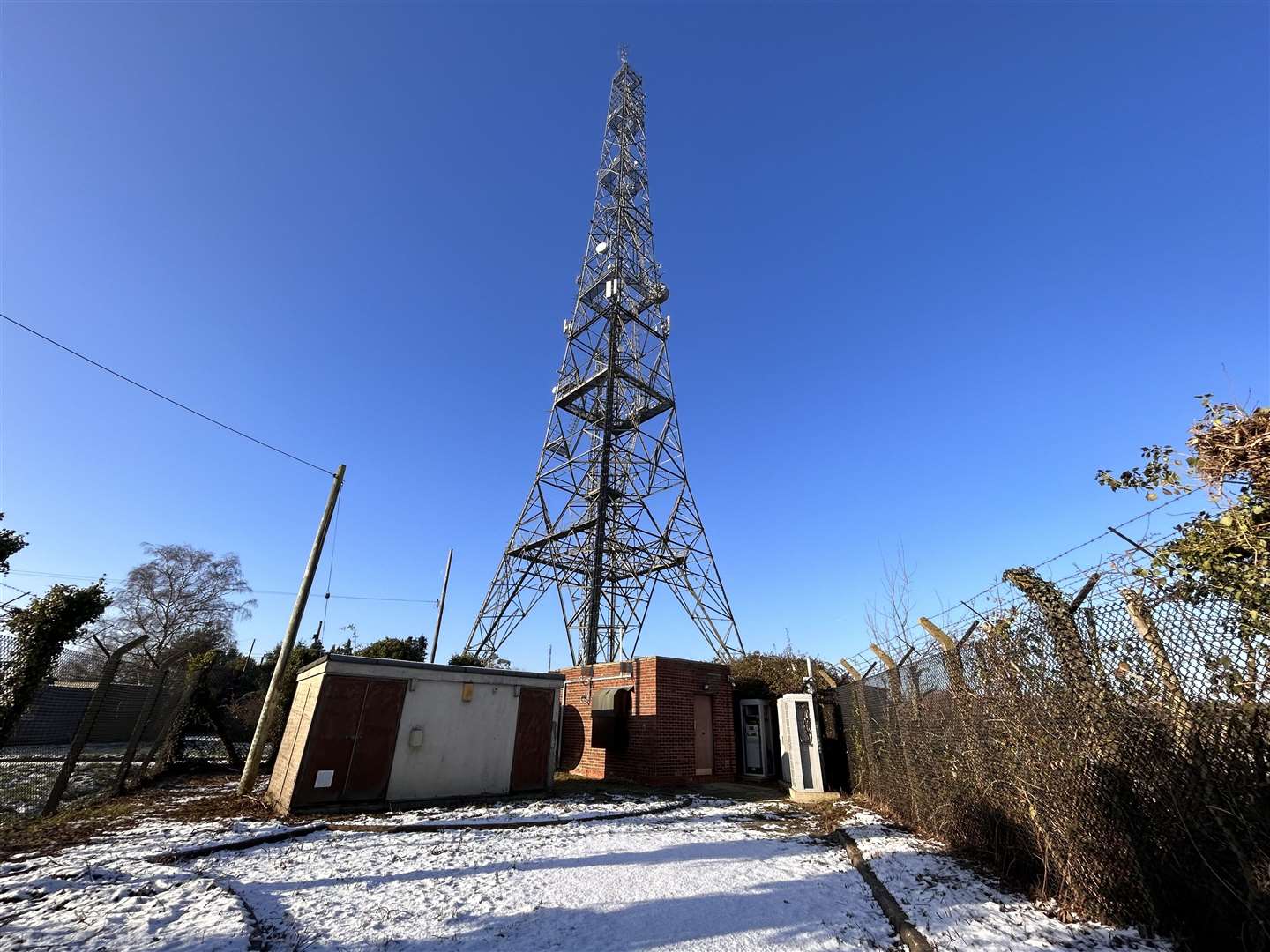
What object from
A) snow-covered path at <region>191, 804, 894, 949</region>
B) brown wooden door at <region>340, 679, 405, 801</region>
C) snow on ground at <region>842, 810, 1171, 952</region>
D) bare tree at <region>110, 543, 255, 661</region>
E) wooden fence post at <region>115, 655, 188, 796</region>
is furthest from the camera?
bare tree at <region>110, 543, 255, 661</region>

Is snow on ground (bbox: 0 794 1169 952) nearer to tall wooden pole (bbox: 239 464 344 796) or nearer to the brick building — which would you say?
tall wooden pole (bbox: 239 464 344 796)

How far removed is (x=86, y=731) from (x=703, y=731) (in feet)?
36.9

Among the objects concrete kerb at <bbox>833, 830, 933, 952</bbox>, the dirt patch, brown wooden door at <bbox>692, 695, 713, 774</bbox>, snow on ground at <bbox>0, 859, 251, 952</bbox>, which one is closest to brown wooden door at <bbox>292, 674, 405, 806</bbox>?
the dirt patch

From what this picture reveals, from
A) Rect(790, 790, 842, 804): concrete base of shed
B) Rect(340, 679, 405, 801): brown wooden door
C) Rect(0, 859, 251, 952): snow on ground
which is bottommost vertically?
Rect(0, 859, 251, 952): snow on ground

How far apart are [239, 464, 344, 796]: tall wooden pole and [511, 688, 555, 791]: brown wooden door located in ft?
13.5

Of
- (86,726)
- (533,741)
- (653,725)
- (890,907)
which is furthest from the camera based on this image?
(653,725)

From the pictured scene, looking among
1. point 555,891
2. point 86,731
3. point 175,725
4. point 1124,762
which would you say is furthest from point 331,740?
point 1124,762

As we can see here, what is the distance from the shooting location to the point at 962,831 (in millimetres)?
6055

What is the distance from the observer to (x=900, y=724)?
24.8ft

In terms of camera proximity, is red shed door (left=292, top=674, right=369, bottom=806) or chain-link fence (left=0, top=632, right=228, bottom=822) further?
red shed door (left=292, top=674, right=369, bottom=806)

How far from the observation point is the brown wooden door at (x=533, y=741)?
34.4ft

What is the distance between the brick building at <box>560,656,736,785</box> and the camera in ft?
41.6

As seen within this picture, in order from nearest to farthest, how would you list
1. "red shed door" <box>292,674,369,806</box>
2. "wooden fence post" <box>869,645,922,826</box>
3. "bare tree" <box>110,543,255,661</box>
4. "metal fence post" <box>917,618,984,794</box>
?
1. "metal fence post" <box>917,618,984,794</box>
2. "wooden fence post" <box>869,645,922,826</box>
3. "red shed door" <box>292,674,369,806</box>
4. "bare tree" <box>110,543,255,661</box>

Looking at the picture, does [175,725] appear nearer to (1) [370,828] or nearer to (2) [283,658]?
(2) [283,658]
